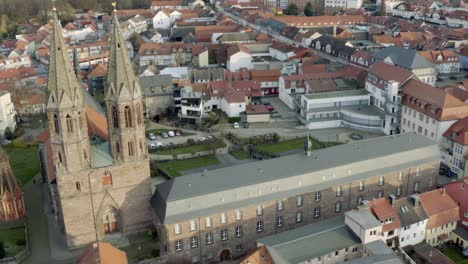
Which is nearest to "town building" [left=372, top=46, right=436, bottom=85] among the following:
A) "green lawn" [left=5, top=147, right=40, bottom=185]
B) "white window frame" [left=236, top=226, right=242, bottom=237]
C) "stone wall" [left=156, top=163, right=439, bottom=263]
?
"stone wall" [left=156, top=163, right=439, bottom=263]

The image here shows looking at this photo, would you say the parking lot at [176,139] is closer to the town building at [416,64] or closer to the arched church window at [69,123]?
the arched church window at [69,123]

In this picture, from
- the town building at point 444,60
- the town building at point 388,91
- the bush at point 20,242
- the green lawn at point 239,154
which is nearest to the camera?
the bush at point 20,242

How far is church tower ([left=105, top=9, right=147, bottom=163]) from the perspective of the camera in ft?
142

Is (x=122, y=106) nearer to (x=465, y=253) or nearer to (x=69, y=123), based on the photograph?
(x=69, y=123)

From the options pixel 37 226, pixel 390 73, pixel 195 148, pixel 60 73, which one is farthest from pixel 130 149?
pixel 390 73

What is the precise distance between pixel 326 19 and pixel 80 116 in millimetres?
121029

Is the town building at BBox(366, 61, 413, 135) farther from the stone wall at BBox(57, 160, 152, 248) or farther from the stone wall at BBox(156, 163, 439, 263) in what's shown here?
the stone wall at BBox(57, 160, 152, 248)

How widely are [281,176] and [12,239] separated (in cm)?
2750

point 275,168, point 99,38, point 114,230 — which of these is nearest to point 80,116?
point 114,230

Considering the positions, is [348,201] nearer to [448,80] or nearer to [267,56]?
[448,80]

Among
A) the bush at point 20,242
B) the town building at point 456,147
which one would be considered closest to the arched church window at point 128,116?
the bush at point 20,242

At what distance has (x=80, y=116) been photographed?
44.0m

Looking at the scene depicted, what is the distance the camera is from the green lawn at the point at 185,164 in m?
65.5

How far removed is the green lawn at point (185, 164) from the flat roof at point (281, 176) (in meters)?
17.9
